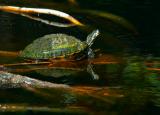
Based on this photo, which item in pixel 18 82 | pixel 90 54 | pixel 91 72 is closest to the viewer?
pixel 18 82

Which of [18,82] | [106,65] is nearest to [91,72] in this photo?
[106,65]

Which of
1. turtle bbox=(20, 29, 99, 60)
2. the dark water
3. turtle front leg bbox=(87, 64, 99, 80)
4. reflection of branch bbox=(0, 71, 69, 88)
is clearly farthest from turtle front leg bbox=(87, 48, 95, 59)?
reflection of branch bbox=(0, 71, 69, 88)

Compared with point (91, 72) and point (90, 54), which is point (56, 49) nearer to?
point (90, 54)

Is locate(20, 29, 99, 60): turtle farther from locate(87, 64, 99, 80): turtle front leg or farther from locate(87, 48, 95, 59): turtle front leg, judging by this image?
locate(87, 64, 99, 80): turtle front leg

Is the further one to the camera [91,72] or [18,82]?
[91,72]

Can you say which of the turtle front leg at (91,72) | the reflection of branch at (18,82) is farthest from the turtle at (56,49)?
the reflection of branch at (18,82)

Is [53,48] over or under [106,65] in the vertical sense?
over
